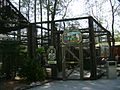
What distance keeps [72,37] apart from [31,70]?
3.07 m

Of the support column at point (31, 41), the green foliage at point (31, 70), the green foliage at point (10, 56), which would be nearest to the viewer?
the green foliage at point (31, 70)

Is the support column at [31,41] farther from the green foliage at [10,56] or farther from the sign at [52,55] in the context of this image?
the sign at [52,55]

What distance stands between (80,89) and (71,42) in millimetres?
4353

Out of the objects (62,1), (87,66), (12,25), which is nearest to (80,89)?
(12,25)

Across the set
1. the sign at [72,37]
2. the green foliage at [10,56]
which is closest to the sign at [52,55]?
the sign at [72,37]

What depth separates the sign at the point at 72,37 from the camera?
1567cm

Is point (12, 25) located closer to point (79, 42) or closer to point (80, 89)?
point (79, 42)

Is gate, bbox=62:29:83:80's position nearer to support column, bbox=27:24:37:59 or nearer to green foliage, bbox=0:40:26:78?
support column, bbox=27:24:37:59

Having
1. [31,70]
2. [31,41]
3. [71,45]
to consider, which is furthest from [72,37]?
[31,70]

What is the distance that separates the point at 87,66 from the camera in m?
19.5

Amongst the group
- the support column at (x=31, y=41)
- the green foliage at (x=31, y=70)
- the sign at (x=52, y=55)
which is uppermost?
the support column at (x=31, y=41)

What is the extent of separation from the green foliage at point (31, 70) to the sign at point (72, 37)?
2.38 meters

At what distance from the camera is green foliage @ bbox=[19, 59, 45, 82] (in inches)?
566

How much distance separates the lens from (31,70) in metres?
14.4
